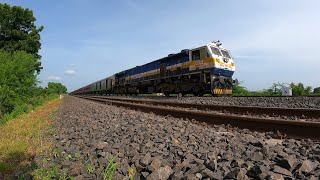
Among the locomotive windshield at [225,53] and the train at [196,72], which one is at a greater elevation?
the locomotive windshield at [225,53]

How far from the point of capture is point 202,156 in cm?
333

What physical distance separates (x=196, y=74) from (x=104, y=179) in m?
14.1

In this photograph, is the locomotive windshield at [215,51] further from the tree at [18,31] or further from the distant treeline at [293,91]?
the tree at [18,31]

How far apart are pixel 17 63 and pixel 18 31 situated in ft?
61.5

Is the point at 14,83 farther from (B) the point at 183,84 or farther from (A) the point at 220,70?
(A) the point at 220,70

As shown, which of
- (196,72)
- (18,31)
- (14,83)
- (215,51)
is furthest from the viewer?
Result: (18,31)

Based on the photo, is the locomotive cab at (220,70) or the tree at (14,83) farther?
the tree at (14,83)

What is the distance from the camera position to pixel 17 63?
67.8ft

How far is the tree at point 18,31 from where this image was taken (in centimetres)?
3622

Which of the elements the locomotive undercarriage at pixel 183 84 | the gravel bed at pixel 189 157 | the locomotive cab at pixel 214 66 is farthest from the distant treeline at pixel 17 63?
the gravel bed at pixel 189 157

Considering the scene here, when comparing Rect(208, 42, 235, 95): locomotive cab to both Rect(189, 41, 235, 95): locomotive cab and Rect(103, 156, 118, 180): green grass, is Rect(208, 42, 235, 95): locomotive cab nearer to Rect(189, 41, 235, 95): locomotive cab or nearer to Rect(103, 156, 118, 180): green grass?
Rect(189, 41, 235, 95): locomotive cab

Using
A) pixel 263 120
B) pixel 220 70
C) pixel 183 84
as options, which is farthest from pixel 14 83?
pixel 263 120

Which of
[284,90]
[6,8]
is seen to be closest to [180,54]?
[284,90]

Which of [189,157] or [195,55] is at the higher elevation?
[195,55]
